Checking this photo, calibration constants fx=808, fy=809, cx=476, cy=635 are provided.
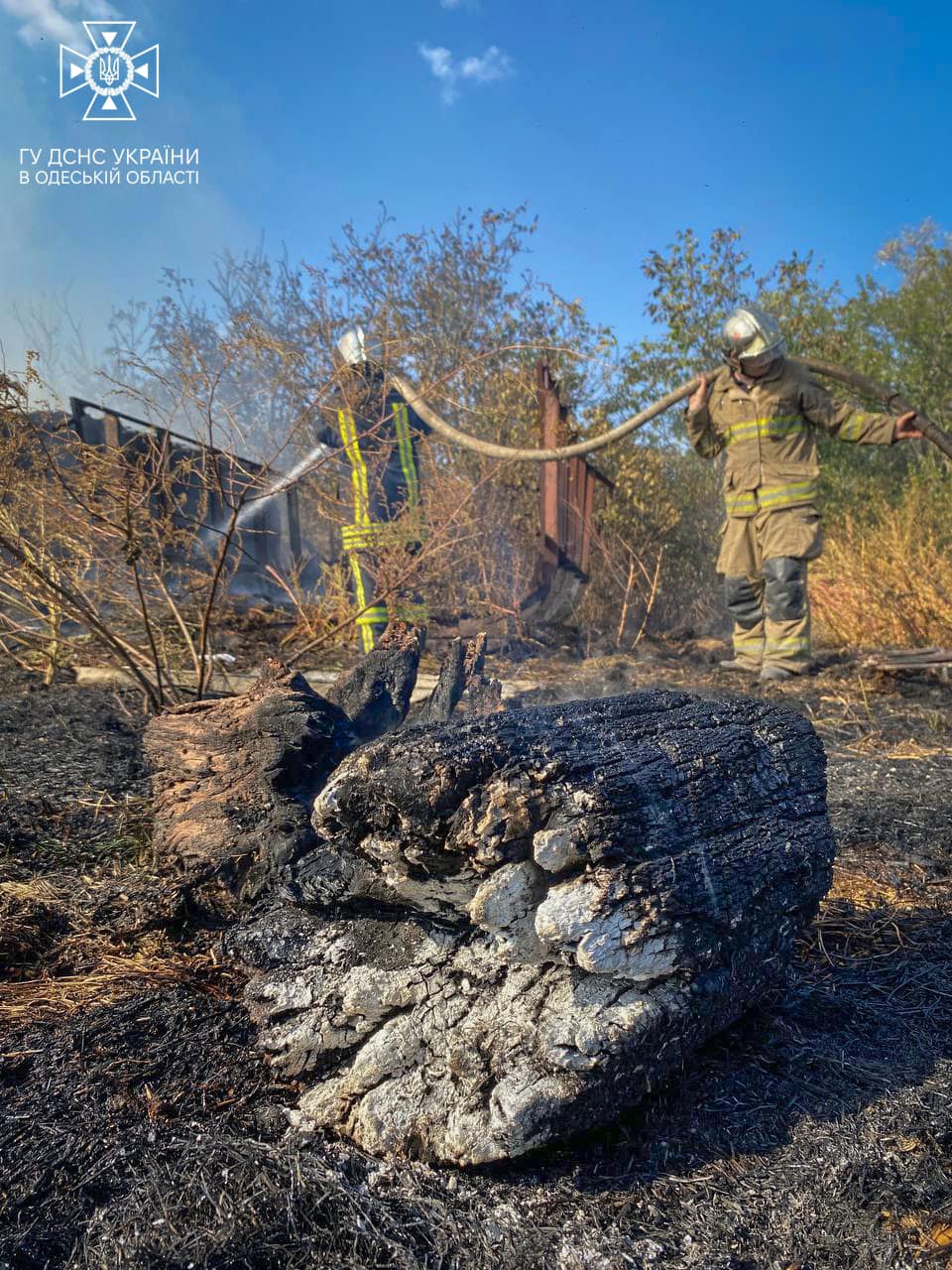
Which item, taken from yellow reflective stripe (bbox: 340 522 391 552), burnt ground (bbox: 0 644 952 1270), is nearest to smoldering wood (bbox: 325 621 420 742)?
burnt ground (bbox: 0 644 952 1270)

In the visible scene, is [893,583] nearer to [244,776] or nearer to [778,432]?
[778,432]

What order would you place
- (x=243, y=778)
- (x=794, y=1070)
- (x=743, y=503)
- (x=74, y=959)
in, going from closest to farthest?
1. (x=794, y=1070)
2. (x=74, y=959)
3. (x=243, y=778)
4. (x=743, y=503)

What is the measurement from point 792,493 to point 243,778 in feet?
16.1

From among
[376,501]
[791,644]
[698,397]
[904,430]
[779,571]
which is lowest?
[791,644]

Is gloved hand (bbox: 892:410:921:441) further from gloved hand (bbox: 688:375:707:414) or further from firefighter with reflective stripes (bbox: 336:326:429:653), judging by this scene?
firefighter with reflective stripes (bbox: 336:326:429:653)

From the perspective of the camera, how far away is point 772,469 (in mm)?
6117

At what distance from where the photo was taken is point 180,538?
3.63 metres

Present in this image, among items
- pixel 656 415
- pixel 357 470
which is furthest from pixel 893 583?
pixel 357 470

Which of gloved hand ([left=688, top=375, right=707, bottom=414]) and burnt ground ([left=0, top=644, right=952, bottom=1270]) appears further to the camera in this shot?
gloved hand ([left=688, top=375, right=707, bottom=414])

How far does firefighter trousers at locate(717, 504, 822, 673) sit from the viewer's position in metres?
5.97

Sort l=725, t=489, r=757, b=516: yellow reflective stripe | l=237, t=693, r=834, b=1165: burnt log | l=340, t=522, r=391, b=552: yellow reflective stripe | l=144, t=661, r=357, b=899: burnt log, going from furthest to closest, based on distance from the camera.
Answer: l=725, t=489, r=757, b=516: yellow reflective stripe
l=340, t=522, r=391, b=552: yellow reflective stripe
l=144, t=661, r=357, b=899: burnt log
l=237, t=693, r=834, b=1165: burnt log

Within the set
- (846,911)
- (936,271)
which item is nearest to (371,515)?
(846,911)

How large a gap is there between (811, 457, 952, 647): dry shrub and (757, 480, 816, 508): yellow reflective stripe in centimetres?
116

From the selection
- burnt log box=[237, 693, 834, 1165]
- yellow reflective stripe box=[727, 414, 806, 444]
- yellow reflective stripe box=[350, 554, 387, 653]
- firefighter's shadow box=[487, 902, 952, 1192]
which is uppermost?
yellow reflective stripe box=[727, 414, 806, 444]
